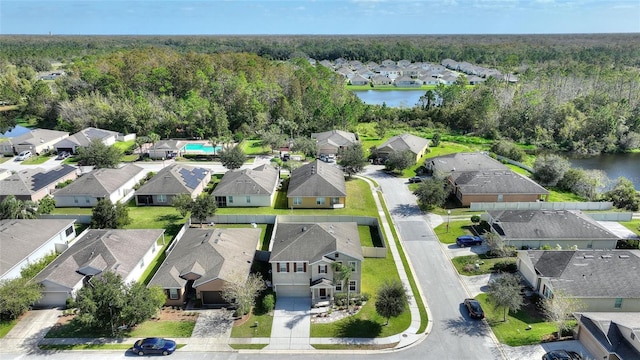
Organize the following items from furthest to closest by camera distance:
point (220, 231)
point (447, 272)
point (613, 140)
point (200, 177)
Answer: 1. point (613, 140)
2. point (200, 177)
3. point (220, 231)
4. point (447, 272)

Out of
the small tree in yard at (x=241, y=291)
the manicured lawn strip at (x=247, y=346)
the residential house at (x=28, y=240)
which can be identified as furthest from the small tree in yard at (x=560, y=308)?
the residential house at (x=28, y=240)

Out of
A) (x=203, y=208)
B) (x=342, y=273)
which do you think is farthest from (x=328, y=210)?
(x=342, y=273)

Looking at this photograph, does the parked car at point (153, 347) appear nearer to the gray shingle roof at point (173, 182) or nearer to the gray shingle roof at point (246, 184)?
the gray shingle roof at point (246, 184)

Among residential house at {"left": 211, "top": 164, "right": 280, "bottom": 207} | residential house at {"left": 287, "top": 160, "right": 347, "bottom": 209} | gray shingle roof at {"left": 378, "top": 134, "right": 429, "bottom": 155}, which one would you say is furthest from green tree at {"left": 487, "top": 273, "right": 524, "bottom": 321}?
gray shingle roof at {"left": 378, "top": 134, "right": 429, "bottom": 155}

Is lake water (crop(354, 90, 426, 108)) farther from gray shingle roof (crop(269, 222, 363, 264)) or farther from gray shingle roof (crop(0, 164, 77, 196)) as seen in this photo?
gray shingle roof (crop(269, 222, 363, 264))

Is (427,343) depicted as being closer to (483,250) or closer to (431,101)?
(483,250)

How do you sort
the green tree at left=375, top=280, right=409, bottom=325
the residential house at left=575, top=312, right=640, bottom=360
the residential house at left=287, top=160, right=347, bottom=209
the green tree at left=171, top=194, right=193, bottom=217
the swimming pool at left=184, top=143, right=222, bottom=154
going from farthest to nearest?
the swimming pool at left=184, top=143, right=222, bottom=154
the residential house at left=287, top=160, right=347, bottom=209
the green tree at left=171, top=194, right=193, bottom=217
the green tree at left=375, top=280, right=409, bottom=325
the residential house at left=575, top=312, right=640, bottom=360

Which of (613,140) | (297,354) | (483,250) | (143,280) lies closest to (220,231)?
(143,280)

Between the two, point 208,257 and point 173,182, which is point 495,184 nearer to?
point 208,257
